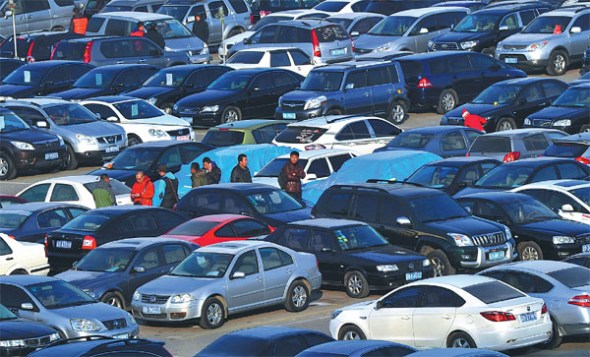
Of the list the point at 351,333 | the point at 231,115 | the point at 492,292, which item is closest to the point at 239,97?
the point at 231,115

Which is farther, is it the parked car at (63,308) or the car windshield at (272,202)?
the car windshield at (272,202)

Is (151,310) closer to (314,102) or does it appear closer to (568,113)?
(568,113)

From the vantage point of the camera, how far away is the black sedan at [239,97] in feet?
132

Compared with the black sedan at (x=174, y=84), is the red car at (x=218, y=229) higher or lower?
higher

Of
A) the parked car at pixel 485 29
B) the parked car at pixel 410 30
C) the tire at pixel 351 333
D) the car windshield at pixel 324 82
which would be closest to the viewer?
the tire at pixel 351 333

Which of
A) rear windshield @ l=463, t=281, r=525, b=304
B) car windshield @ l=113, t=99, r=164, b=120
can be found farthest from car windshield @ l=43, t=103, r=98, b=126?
rear windshield @ l=463, t=281, r=525, b=304

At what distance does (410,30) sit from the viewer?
47812 mm

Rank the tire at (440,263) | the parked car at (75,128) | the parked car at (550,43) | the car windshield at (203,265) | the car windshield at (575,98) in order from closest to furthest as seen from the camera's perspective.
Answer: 1. the car windshield at (203,265)
2. the tire at (440,263)
3. the car windshield at (575,98)
4. the parked car at (75,128)
5. the parked car at (550,43)

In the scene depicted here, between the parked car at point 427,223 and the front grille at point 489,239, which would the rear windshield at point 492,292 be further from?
the front grille at point 489,239

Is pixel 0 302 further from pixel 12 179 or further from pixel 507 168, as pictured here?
pixel 12 179

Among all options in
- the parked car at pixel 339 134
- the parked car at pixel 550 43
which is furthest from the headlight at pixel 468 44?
the parked car at pixel 339 134

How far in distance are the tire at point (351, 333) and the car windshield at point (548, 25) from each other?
79.4ft

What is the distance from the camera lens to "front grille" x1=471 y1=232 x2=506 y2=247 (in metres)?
→ 26.2

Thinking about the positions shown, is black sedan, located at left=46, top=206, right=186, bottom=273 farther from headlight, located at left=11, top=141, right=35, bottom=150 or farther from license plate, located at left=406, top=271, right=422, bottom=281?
headlight, located at left=11, top=141, right=35, bottom=150
